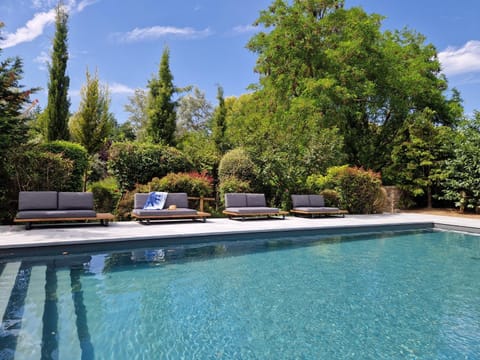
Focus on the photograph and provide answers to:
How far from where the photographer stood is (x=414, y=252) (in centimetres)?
651

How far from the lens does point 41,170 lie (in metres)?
8.42

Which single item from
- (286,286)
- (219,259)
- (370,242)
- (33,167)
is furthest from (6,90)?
(370,242)

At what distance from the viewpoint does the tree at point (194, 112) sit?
3412 cm

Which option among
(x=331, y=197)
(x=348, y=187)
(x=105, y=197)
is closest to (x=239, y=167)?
(x=331, y=197)

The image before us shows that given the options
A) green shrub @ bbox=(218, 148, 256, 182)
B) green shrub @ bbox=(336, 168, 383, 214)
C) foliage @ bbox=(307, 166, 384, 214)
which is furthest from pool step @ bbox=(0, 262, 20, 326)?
green shrub @ bbox=(336, 168, 383, 214)

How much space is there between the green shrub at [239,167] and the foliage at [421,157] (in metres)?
8.59

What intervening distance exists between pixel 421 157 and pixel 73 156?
14975 mm

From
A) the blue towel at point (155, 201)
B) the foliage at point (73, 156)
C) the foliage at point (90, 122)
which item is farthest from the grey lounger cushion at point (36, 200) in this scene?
the foliage at point (90, 122)

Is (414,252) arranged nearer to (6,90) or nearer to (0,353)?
(0,353)

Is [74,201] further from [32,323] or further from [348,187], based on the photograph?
[348,187]

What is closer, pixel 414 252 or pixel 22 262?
pixel 22 262

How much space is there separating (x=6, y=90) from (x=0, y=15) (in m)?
2.51

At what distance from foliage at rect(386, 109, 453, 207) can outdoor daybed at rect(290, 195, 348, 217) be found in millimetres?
6609

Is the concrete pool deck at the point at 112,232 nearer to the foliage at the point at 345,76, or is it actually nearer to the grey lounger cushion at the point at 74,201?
the grey lounger cushion at the point at 74,201
